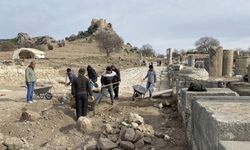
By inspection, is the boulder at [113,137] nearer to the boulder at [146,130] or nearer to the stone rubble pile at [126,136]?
the stone rubble pile at [126,136]

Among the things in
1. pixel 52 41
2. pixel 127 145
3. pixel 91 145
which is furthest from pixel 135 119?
pixel 52 41

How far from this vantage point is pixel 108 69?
13375mm

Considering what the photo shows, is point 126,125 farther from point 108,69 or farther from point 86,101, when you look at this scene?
point 108,69

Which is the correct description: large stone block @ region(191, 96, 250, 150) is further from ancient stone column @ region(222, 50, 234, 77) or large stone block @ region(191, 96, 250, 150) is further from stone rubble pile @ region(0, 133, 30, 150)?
ancient stone column @ region(222, 50, 234, 77)

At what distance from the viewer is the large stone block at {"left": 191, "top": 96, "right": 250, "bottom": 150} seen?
3682 millimetres

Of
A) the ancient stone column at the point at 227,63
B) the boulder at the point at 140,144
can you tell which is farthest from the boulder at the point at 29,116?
the ancient stone column at the point at 227,63

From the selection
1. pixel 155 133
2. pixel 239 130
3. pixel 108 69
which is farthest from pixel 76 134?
pixel 239 130

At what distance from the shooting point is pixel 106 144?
8.17 metres

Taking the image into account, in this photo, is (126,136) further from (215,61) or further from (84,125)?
(215,61)

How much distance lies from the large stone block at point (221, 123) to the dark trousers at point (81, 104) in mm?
5348

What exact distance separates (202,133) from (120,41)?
3158 inches

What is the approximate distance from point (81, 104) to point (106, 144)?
2.38 m

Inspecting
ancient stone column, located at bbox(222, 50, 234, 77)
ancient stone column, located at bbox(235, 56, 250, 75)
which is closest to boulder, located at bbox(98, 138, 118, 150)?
ancient stone column, located at bbox(222, 50, 234, 77)

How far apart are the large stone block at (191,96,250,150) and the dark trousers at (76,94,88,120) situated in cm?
535
